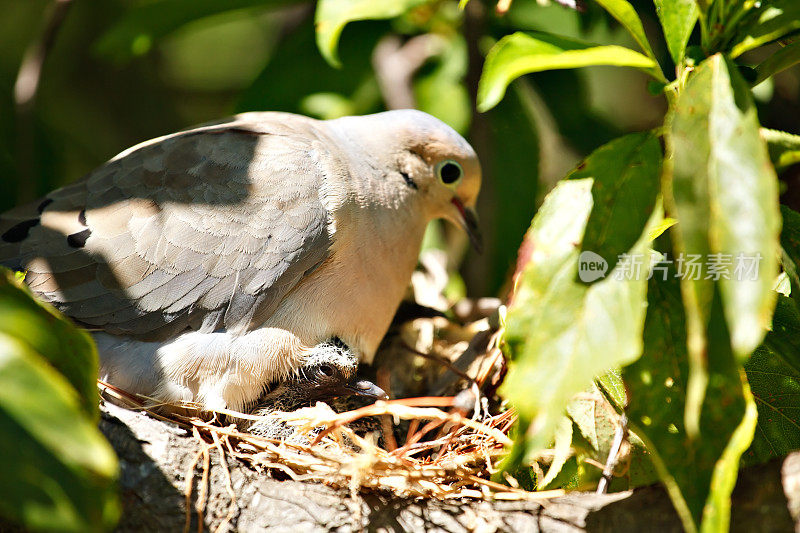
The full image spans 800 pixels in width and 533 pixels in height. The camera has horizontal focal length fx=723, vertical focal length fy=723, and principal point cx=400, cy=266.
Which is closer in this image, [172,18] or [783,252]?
[783,252]

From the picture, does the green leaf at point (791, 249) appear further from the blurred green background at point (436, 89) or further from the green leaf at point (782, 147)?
the blurred green background at point (436, 89)

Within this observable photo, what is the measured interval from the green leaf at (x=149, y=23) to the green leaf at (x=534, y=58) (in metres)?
1.59

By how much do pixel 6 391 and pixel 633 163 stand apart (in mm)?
1105

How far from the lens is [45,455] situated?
0.95m

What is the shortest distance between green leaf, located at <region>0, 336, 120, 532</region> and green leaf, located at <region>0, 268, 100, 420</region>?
0.47 ft

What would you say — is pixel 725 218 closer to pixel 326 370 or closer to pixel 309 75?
pixel 326 370

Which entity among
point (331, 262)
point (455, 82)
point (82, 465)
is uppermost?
point (455, 82)

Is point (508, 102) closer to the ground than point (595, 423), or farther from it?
farther from it

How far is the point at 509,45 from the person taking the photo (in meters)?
1.39

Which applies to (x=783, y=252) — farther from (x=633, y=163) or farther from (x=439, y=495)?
(x=439, y=495)

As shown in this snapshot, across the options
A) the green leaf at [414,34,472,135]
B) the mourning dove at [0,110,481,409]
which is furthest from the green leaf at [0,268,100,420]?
the green leaf at [414,34,472,135]

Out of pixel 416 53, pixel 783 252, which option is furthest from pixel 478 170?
pixel 783 252

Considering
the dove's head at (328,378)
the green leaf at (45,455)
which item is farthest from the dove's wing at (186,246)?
the green leaf at (45,455)

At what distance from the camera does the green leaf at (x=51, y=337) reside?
1108 mm
